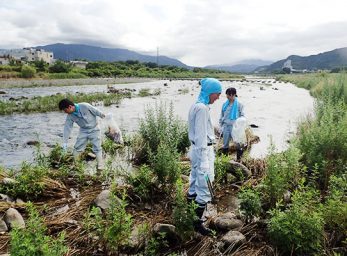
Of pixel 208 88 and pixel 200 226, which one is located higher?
pixel 208 88

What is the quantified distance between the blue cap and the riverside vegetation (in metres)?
1.29

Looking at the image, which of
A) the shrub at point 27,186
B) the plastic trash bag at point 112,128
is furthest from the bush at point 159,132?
the shrub at point 27,186

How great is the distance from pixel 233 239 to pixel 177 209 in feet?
2.93

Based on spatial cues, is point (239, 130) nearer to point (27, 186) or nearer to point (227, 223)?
point (227, 223)

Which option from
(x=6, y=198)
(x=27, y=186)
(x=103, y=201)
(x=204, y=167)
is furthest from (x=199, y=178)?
(x=6, y=198)

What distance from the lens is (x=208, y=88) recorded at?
459cm

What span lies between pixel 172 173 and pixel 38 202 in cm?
257

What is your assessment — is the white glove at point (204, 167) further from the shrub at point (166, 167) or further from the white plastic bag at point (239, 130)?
the white plastic bag at point (239, 130)

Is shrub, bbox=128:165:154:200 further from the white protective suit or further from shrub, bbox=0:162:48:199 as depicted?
the white protective suit

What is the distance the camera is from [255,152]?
10570 mm

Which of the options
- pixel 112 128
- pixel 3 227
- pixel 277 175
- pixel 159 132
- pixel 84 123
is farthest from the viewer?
pixel 159 132

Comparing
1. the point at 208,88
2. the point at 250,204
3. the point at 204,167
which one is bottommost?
the point at 250,204

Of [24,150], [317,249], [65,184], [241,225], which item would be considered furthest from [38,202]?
[24,150]

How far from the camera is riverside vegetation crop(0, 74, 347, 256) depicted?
12.9ft
